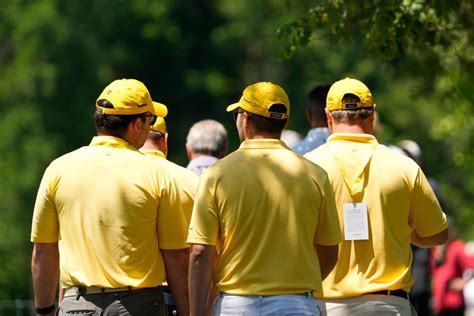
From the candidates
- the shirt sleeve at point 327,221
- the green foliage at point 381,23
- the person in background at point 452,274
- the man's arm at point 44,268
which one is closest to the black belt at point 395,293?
the shirt sleeve at point 327,221

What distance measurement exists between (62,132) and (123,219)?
3133 cm

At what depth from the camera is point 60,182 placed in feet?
26.2

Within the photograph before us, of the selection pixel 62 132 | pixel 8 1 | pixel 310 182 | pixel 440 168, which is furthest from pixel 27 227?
pixel 310 182

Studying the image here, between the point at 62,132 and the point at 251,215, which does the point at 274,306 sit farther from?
the point at 62,132

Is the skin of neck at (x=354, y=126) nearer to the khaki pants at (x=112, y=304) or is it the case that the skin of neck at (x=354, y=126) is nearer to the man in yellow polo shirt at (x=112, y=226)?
the man in yellow polo shirt at (x=112, y=226)

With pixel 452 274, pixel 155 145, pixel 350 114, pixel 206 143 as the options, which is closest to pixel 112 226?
pixel 350 114

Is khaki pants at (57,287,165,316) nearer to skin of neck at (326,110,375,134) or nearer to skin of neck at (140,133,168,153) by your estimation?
skin of neck at (326,110,375,134)

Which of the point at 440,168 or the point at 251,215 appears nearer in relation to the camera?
the point at 251,215

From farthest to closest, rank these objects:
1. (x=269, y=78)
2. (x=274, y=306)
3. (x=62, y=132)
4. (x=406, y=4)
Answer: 1. (x=269, y=78)
2. (x=62, y=132)
3. (x=406, y=4)
4. (x=274, y=306)

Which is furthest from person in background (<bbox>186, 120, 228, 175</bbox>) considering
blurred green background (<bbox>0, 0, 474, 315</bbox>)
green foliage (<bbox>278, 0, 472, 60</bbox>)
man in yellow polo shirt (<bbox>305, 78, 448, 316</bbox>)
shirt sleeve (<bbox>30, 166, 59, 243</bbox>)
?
blurred green background (<bbox>0, 0, 474, 315</bbox>)

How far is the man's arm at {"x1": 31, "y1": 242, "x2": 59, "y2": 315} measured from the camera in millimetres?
8133

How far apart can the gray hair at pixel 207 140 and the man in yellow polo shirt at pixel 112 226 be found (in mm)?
2046

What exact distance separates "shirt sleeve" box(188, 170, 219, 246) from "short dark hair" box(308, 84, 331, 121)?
289 cm

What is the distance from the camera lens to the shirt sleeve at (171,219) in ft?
26.3
